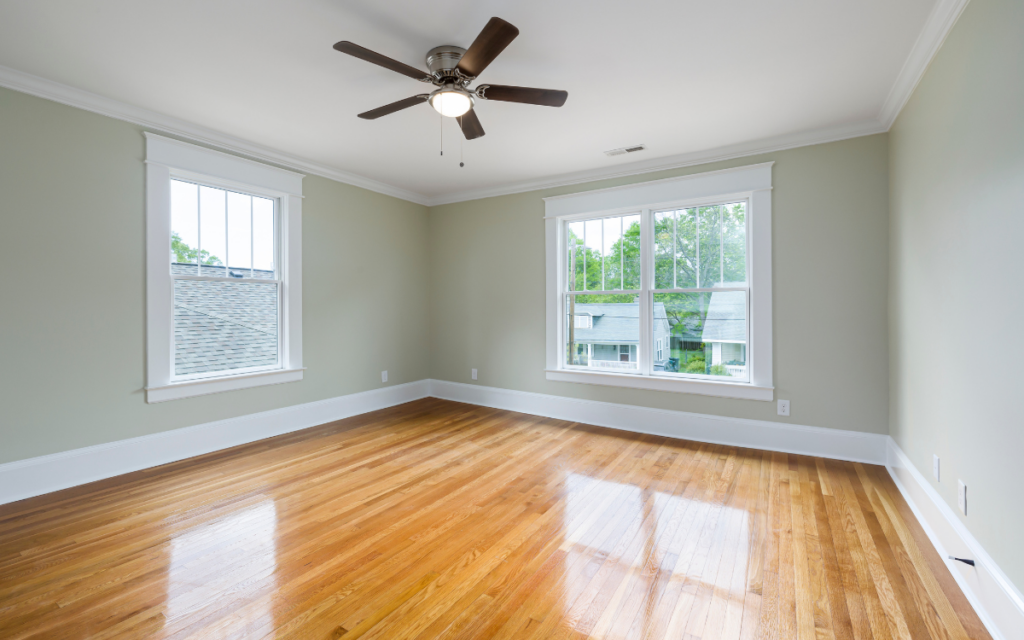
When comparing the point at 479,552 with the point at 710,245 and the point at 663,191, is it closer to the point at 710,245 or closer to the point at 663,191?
the point at 710,245

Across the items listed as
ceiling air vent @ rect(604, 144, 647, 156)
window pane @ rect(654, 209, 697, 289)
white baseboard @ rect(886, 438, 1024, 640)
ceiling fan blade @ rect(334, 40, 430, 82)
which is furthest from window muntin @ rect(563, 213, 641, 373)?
ceiling fan blade @ rect(334, 40, 430, 82)

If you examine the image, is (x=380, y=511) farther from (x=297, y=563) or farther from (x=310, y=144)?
(x=310, y=144)

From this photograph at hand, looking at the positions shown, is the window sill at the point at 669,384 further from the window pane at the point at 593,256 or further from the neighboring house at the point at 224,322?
the neighboring house at the point at 224,322

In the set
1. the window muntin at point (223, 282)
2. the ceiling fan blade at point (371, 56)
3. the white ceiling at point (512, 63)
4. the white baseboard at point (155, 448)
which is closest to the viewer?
the ceiling fan blade at point (371, 56)

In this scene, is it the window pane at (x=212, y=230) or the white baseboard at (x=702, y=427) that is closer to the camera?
the white baseboard at (x=702, y=427)

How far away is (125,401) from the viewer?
326 centimetres

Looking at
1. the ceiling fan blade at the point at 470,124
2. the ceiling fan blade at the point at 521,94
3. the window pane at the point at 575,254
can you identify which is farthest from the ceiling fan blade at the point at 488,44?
the window pane at the point at 575,254

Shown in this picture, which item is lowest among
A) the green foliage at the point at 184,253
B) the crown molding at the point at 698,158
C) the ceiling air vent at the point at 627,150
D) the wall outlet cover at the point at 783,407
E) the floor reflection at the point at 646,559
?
the floor reflection at the point at 646,559

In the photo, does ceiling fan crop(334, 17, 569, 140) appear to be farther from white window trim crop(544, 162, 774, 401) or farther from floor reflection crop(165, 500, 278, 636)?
floor reflection crop(165, 500, 278, 636)

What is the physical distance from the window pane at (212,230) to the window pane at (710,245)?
4347 millimetres

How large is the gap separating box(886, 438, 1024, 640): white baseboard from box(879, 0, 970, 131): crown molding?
237cm

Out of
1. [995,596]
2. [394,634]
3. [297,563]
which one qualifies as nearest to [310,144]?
[297,563]

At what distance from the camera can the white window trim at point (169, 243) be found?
3.38 metres

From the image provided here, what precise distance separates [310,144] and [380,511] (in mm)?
3190
